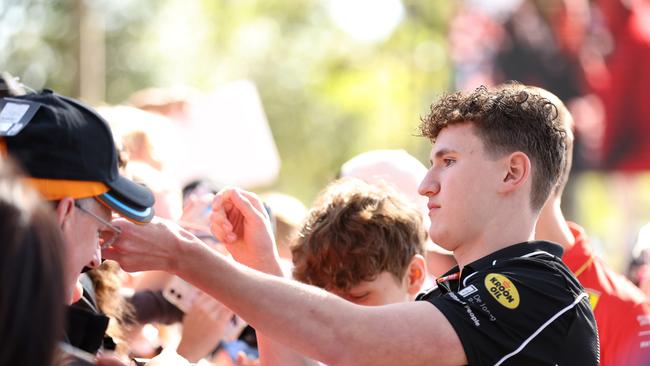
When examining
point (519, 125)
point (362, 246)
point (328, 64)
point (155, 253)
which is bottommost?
point (328, 64)

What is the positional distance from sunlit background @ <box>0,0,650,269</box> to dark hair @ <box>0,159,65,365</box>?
2168 millimetres

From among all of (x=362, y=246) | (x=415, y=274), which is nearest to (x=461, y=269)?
(x=362, y=246)

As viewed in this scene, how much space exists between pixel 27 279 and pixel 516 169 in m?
1.54

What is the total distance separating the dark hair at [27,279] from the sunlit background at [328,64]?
85.3 inches

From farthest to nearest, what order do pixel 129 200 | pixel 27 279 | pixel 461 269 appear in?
1. pixel 461 269
2. pixel 129 200
3. pixel 27 279

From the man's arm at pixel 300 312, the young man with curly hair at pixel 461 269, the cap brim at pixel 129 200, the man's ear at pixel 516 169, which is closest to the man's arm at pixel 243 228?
the young man with curly hair at pixel 461 269

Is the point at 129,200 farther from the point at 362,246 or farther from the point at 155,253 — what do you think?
the point at 362,246

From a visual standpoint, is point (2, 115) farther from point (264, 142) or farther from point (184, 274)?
point (264, 142)

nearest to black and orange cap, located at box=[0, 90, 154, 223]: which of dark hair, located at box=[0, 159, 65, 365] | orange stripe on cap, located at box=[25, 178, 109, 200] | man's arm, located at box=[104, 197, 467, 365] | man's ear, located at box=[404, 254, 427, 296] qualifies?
orange stripe on cap, located at box=[25, 178, 109, 200]

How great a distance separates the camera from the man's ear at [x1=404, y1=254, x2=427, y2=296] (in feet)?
11.6

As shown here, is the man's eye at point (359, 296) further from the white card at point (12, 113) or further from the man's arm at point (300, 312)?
the white card at point (12, 113)

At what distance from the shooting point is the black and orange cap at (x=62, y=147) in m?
2.12

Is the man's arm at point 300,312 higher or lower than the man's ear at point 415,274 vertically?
higher

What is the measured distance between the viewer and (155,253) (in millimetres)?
2406
